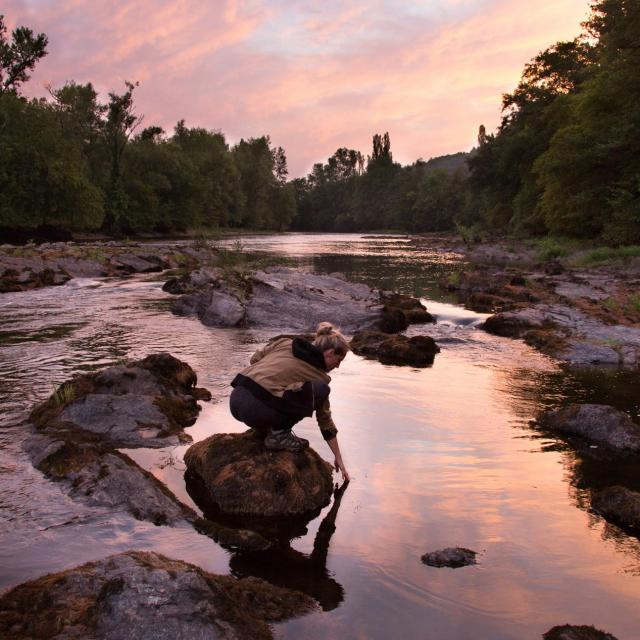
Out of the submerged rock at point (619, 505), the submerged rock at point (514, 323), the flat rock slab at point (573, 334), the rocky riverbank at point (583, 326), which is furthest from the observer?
the submerged rock at point (514, 323)

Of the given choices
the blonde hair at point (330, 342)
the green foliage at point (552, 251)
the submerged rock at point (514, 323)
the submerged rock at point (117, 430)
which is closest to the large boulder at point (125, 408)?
the submerged rock at point (117, 430)

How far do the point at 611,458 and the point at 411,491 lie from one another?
2853 millimetres

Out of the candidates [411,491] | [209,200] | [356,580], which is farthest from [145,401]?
[209,200]

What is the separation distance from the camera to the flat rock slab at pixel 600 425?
7.93m

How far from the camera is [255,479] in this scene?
6082mm

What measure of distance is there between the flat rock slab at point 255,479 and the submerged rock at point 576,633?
258 cm

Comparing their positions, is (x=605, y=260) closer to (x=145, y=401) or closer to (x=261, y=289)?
(x=261, y=289)

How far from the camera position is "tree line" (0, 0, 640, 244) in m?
37.8

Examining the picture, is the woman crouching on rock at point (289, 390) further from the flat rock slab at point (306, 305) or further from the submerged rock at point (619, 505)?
the flat rock slab at point (306, 305)

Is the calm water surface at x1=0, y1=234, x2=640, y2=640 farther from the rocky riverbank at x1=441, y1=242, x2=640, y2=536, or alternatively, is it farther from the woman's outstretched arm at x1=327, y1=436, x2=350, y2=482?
the rocky riverbank at x1=441, y1=242, x2=640, y2=536

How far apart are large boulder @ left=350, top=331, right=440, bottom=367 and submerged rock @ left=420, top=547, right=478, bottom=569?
317 inches

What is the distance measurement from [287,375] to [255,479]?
1079mm

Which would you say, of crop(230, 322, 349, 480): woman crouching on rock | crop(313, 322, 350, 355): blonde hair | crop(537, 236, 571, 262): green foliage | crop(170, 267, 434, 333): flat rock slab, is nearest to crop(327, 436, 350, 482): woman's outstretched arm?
crop(230, 322, 349, 480): woman crouching on rock

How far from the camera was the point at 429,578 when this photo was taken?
4891 millimetres
